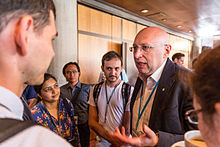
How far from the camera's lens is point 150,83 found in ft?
5.09

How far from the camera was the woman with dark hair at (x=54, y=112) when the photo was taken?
181 cm

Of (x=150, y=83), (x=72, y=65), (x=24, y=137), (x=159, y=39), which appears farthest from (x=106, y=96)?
(x=24, y=137)

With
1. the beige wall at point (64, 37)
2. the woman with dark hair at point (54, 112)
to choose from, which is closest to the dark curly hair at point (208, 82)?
the woman with dark hair at point (54, 112)

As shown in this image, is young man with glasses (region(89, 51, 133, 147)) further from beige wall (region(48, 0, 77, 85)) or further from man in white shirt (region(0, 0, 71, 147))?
beige wall (region(48, 0, 77, 85))

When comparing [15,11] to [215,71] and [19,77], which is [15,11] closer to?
[19,77]

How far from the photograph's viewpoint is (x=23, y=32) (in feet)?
1.69

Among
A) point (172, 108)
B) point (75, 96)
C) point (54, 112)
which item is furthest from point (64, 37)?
point (172, 108)

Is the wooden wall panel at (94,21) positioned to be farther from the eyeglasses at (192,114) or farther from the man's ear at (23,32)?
the eyeglasses at (192,114)

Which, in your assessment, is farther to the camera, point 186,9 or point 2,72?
point 186,9

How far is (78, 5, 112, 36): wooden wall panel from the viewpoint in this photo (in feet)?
13.6

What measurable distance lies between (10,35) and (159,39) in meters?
1.33

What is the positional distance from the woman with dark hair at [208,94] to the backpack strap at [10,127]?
50cm

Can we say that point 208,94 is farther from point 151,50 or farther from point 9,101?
point 151,50

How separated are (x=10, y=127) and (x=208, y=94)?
21.0 inches
